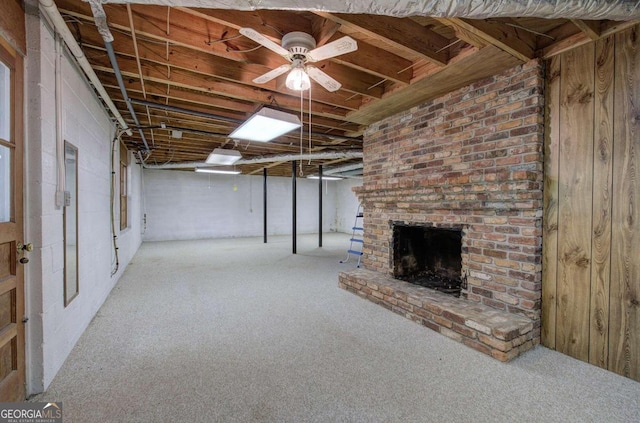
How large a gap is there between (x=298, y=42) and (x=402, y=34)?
769mm

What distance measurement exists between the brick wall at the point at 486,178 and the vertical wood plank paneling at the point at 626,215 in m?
0.43

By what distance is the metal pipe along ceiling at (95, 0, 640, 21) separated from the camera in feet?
4.42

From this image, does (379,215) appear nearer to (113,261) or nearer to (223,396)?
(223,396)

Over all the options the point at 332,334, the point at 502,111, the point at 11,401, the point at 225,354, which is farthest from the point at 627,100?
the point at 11,401

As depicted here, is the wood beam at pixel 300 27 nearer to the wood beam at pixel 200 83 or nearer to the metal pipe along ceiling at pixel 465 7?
the metal pipe along ceiling at pixel 465 7

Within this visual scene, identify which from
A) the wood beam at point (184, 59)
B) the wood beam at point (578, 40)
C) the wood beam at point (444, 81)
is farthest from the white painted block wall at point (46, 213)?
the wood beam at point (578, 40)

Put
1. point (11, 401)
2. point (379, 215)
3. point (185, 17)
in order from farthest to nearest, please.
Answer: point (379, 215) < point (185, 17) < point (11, 401)

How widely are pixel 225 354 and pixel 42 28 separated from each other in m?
2.46

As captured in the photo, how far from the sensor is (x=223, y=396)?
173cm

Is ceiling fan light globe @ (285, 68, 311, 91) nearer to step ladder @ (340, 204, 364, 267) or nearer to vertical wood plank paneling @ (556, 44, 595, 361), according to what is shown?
vertical wood plank paneling @ (556, 44, 595, 361)

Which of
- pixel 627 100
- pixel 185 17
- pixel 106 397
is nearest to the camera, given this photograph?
pixel 106 397

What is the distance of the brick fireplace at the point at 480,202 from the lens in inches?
90.2

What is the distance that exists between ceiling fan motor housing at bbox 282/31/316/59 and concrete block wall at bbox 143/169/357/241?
26.8ft

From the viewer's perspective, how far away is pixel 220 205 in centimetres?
970
